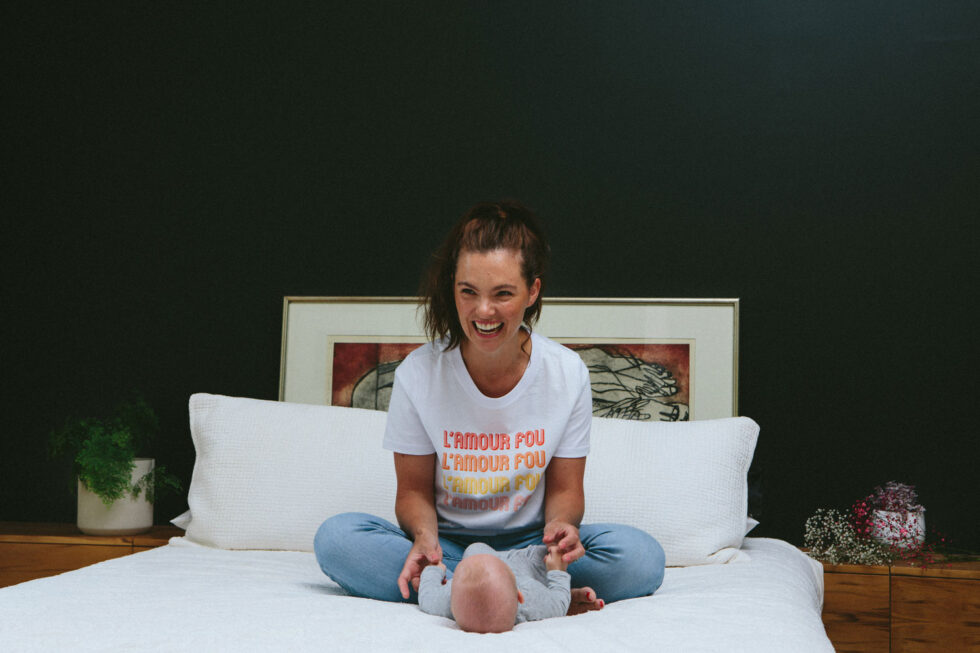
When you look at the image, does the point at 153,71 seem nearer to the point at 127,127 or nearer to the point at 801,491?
the point at 127,127

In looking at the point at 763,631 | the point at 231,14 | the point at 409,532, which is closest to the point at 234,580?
the point at 409,532

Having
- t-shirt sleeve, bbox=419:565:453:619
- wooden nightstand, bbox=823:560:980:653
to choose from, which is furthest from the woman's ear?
wooden nightstand, bbox=823:560:980:653

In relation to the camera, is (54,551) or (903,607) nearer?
(903,607)

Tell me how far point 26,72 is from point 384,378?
6.29 ft

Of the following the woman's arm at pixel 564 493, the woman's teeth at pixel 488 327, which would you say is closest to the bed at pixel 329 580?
the woman's arm at pixel 564 493

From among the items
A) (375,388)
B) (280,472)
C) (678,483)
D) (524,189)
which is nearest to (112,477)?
(280,472)

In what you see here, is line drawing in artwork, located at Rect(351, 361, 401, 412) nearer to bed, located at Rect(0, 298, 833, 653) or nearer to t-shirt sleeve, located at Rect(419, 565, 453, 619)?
bed, located at Rect(0, 298, 833, 653)

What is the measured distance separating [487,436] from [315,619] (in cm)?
59

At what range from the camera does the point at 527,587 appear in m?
1.59

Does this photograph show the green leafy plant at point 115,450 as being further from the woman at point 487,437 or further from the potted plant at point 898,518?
the potted plant at point 898,518

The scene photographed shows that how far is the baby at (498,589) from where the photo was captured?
1423 millimetres

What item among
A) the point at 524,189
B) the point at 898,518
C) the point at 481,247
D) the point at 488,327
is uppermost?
the point at 524,189

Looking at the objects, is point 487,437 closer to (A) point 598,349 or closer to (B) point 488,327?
(B) point 488,327

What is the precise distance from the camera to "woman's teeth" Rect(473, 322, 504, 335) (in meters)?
1.82
